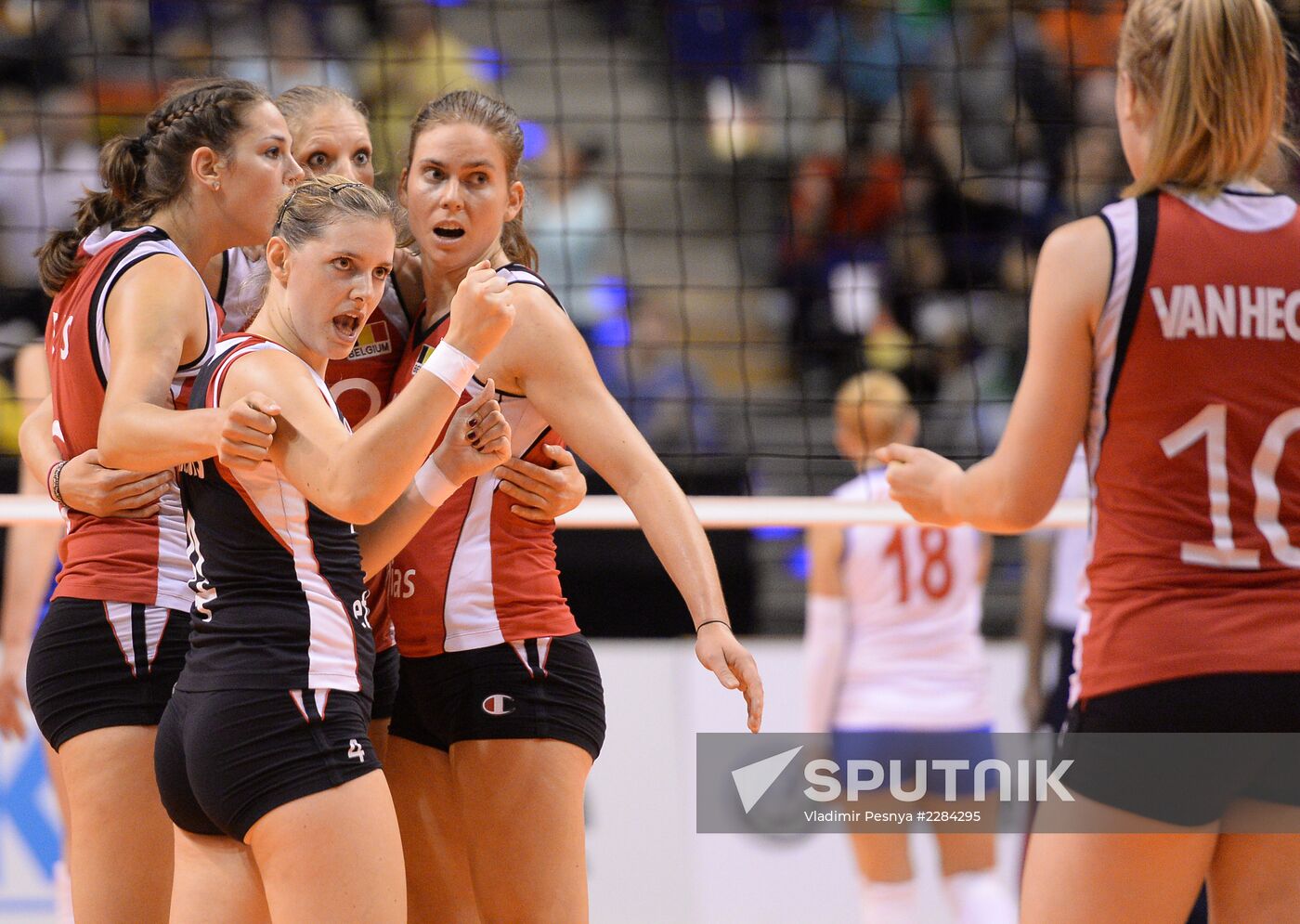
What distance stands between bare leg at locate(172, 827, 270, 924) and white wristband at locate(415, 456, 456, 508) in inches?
25.8

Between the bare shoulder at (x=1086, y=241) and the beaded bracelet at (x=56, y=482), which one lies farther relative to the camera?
the beaded bracelet at (x=56, y=482)

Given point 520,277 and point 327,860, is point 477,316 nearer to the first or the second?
point 520,277

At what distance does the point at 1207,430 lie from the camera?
7.02 ft

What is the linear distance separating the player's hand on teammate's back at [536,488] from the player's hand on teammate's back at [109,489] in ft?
2.07

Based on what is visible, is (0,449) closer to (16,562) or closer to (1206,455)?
(16,562)

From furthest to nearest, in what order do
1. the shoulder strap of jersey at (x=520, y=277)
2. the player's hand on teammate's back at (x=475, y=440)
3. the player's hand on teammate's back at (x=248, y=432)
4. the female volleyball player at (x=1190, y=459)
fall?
the shoulder strap of jersey at (x=520, y=277), the player's hand on teammate's back at (x=475, y=440), the player's hand on teammate's back at (x=248, y=432), the female volleyball player at (x=1190, y=459)

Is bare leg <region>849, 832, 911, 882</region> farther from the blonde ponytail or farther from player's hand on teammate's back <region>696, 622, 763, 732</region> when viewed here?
the blonde ponytail

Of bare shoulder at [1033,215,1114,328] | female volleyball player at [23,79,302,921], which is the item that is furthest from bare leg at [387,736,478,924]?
bare shoulder at [1033,215,1114,328]

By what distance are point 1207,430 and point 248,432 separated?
1.36m

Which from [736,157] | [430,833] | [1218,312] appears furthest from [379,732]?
[736,157]

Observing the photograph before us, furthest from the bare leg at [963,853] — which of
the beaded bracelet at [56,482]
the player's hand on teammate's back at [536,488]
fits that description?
the beaded bracelet at [56,482]

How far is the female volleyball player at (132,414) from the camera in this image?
8.85 feet

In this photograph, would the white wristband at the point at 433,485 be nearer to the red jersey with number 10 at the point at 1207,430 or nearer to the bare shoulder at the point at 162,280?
the bare shoulder at the point at 162,280

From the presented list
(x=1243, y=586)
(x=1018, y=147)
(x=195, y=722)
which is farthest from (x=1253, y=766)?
(x=1018, y=147)
